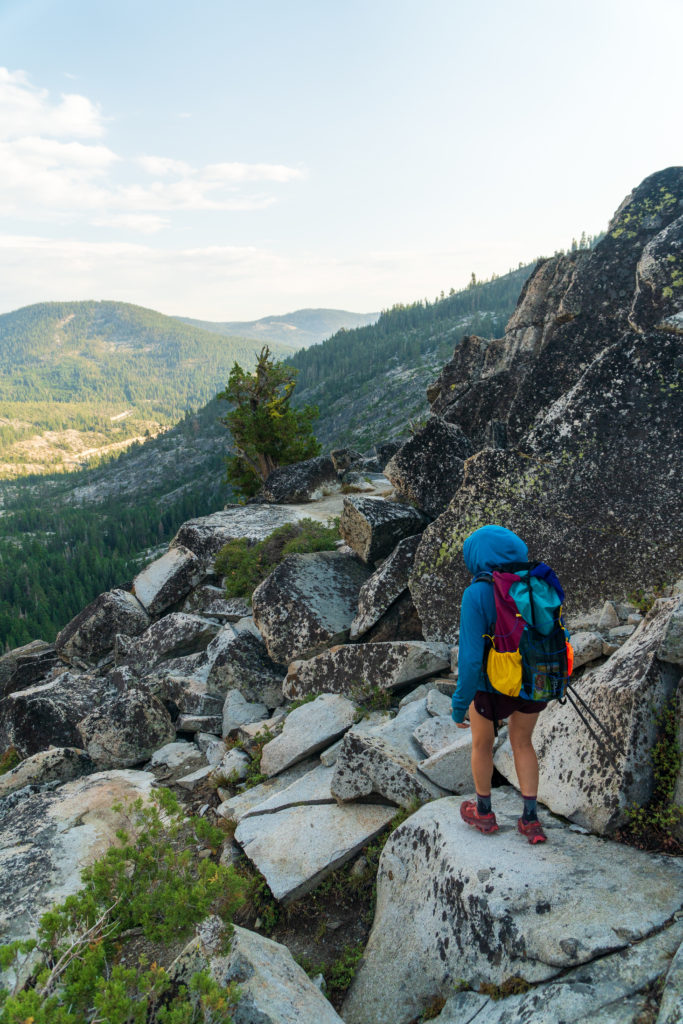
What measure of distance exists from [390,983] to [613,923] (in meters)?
1.98

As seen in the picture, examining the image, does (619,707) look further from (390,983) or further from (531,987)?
(390,983)

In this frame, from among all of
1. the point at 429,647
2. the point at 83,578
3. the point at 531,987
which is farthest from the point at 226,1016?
the point at 83,578

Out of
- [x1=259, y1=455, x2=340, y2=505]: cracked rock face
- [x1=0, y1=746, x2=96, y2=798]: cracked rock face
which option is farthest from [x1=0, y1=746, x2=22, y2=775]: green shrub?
[x1=259, y1=455, x2=340, y2=505]: cracked rock face

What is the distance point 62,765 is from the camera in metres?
10.7

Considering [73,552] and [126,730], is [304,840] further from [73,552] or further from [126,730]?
[73,552]

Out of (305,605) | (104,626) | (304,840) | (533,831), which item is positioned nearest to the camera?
(533,831)

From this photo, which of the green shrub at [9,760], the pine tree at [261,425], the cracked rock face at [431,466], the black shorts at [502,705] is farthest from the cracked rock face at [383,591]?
the pine tree at [261,425]

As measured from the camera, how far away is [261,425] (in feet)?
99.1

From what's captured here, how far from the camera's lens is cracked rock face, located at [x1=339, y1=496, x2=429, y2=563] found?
12.6 meters

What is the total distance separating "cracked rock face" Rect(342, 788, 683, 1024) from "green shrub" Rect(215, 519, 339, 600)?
9.79 meters

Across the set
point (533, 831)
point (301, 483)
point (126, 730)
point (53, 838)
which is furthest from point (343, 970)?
point (301, 483)

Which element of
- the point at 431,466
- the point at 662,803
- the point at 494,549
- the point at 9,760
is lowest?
the point at 9,760

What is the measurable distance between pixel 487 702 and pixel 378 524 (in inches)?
297

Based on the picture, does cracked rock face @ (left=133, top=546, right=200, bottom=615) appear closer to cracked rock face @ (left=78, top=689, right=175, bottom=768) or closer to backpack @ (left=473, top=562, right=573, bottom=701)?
cracked rock face @ (left=78, top=689, right=175, bottom=768)
